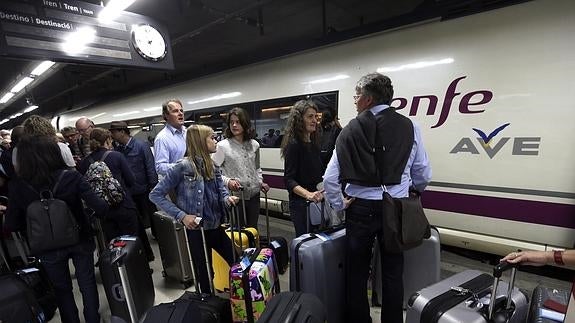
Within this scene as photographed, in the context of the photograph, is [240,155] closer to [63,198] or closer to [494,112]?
[63,198]

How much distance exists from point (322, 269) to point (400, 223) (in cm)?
57

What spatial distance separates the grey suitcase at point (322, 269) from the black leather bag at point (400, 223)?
37 centimetres

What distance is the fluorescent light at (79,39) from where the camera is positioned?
3.06 meters

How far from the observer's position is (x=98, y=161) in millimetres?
2611

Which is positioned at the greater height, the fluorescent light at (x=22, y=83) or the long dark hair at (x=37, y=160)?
the fluorescent light at (x=22, y=83)

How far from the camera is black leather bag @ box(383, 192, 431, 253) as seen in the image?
154cm

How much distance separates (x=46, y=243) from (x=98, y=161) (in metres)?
1.01

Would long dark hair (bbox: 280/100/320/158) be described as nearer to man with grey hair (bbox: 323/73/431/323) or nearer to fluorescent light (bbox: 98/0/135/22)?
man with grey hair (bbox: 323/73/431/323)

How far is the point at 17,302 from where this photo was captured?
66.4 inches

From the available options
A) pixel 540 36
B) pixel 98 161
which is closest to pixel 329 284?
pixel 98 161

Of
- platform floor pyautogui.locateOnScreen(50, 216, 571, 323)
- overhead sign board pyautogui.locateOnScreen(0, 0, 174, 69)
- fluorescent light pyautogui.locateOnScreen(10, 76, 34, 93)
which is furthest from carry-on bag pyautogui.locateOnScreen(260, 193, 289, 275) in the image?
fluorescent light pyautogui.locateOnScreen(10, 76, 34, 93)

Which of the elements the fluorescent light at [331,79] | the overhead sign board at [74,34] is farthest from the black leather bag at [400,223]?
the overhead sign board at [74,34]

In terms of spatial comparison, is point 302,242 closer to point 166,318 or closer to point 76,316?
point 166,318

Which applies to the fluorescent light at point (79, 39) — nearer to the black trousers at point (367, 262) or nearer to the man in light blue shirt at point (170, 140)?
the man in light blue shirt at point (170, 140)
